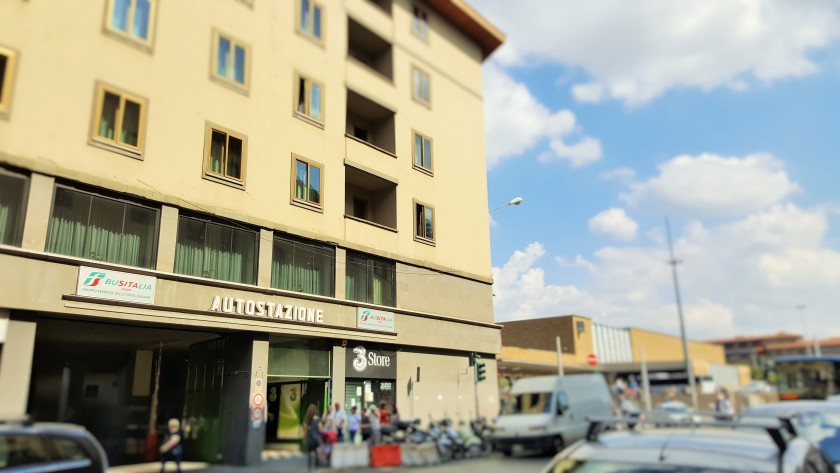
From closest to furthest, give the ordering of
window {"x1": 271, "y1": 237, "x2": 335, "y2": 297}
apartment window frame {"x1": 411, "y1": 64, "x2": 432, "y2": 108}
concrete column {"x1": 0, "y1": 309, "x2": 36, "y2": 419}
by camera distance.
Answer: concrete column {"x1": 0, "y1": 309, "x2": 36, "y2": 419} < window {"x1": 271, "y1": 237, "x2": 335, "y2": 297} < apartment window frame {"x1": 411, "y1": 64, "x2": 432, "y2": 108}

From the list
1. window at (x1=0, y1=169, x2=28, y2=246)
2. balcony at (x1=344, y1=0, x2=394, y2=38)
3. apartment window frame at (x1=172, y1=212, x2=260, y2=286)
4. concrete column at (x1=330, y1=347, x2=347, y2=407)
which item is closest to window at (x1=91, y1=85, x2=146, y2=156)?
window at (x1=0, y1=169, x2=28, y2=246)

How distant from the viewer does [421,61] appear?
87.1 feet

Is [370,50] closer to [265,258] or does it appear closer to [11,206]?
[265,258]

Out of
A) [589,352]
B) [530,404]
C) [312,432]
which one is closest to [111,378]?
[312,432]

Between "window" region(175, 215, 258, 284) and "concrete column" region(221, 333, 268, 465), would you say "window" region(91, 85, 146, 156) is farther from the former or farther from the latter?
"concrete column" region(221, 333, 268, 465)

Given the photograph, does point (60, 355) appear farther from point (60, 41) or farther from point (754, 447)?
point (754, 447)

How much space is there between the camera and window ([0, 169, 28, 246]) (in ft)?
43.4

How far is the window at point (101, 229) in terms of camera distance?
14148 millimetres

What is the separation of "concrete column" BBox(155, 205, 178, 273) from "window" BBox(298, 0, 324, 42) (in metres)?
9.08

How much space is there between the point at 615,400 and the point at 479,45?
18502 mm

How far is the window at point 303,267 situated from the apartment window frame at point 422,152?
6360mm

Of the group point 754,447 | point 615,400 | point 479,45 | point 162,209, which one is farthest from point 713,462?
point 479,45

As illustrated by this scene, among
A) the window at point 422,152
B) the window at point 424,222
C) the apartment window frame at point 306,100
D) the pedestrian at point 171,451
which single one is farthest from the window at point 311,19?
the pedestrian at point 171,451

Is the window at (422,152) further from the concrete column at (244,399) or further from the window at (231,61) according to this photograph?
the concrete column at (244,399)
